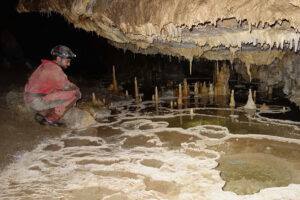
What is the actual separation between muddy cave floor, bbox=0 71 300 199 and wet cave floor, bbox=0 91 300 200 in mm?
16

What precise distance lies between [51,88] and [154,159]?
354cm

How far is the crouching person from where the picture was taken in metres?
6.36

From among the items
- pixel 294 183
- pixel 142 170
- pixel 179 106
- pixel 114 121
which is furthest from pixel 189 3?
pixel 179 106

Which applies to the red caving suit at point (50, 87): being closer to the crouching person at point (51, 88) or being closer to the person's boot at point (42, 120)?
the crouching person at point (51, 88)

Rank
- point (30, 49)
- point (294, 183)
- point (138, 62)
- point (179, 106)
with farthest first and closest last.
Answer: point (138, 62) < point (30, 49) < point (179, 106) < point (294, 183)

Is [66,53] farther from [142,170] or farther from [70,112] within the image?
[142,170]

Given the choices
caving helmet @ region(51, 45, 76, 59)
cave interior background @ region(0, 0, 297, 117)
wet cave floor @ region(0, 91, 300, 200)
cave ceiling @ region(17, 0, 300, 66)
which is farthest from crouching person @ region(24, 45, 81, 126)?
cave interior background @ region(0, 0, 297, 117)

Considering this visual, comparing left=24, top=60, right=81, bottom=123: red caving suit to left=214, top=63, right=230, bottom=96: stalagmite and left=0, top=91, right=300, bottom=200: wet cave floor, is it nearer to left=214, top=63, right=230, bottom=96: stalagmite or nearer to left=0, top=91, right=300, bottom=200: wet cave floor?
left=0, top=91, right=300, bottom=200: wet cave floor

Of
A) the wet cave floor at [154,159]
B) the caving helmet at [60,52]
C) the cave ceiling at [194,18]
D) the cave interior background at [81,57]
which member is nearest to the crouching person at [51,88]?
Answer: the caving helmet at [60,52]

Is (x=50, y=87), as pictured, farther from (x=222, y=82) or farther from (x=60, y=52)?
(x=222, y=82)

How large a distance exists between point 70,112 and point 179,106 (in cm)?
499

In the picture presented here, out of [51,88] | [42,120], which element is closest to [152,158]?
[51,88]

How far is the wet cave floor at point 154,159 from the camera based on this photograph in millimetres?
3885

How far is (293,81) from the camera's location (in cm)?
1230
